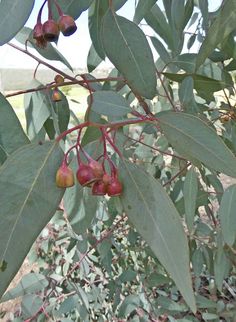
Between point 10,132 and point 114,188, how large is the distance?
195mm

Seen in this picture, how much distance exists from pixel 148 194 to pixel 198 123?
123 millimetres

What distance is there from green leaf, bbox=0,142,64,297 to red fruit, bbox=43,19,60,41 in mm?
182

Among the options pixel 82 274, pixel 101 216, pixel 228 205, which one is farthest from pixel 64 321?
pixel 228 205

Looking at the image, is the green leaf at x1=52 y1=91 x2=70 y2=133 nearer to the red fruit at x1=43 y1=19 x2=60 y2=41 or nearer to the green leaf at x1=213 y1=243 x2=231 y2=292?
the red fruit at x1=43 y1=19 x2=60 y2=41

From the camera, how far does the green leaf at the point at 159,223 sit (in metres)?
0.59

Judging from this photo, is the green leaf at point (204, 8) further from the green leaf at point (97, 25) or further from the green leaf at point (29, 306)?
the green leaf at point (29, 306)

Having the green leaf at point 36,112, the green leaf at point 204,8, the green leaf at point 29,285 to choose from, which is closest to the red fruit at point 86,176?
the green leaf at point 36,112

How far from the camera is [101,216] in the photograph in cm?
189

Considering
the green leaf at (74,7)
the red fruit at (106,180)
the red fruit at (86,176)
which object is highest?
the green leaf at (74,7)

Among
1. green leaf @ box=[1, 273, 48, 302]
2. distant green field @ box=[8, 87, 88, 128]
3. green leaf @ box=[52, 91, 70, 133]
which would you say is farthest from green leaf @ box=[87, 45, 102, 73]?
green leaf @ box=[1, 273, 48, 302]

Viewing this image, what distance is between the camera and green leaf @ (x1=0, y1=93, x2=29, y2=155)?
28.7 inches

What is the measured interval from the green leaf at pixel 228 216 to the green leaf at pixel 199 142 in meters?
0.40

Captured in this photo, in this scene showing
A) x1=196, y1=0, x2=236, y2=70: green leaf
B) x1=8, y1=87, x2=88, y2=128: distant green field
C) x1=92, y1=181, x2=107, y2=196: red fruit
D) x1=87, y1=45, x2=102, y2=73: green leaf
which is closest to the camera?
x1=92, y1=181, x2=107, y2=196: red fruit

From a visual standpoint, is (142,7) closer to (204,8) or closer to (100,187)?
(204,8)
